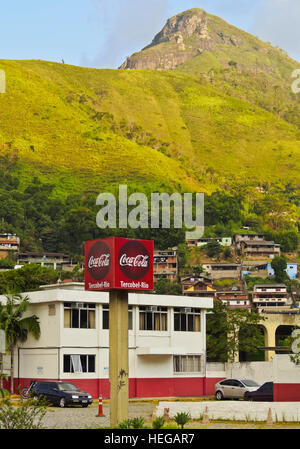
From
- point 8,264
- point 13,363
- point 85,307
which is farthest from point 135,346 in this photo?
point 8,264

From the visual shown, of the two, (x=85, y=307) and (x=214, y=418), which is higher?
(x=85, y=307)

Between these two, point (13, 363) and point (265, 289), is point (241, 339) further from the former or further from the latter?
point (265, 289)

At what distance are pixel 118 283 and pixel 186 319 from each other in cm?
2978

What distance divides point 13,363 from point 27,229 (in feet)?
493

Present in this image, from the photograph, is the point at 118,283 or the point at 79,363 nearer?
the point at 118,283

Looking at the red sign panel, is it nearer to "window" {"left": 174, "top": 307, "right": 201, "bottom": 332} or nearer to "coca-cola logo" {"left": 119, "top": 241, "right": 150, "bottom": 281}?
"coca-cola logo" {"left": 119, "top": 241, "right": 150, "bottom": 281}

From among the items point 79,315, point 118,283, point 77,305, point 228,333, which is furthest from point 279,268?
point 118,283

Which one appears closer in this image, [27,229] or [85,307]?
[85,307]

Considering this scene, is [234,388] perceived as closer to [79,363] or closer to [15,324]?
[79,363]

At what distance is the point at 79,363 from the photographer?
46.0m

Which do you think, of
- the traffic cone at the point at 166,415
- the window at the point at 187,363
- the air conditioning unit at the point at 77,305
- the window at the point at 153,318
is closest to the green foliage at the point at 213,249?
the window at the point at 187,363
